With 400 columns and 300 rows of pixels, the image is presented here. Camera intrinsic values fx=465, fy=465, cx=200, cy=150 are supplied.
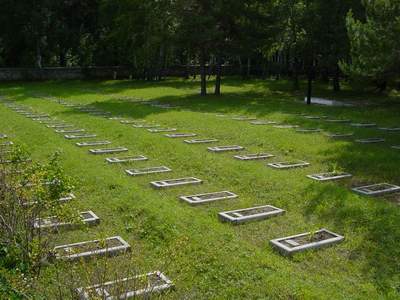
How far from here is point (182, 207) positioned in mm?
5438

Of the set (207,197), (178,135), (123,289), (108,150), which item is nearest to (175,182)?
(207,197)

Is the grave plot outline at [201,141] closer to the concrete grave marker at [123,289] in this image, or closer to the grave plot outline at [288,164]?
the grave plot outline at [288,164]

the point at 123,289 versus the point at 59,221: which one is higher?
the point at 123,289

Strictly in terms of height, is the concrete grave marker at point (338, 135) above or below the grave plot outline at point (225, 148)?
above

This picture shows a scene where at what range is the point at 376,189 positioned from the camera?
20.0ft

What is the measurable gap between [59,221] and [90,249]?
66cm

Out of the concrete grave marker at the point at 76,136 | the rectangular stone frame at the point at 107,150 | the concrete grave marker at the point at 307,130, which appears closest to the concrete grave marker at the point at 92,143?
the rectangular stone frame at the point at 107,150

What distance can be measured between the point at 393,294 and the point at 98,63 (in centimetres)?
2863

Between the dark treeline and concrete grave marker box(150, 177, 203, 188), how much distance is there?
16.7 feet

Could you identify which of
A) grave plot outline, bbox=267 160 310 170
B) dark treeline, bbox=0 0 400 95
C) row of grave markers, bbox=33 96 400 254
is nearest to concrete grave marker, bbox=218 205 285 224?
row of grave markers, bbox=33 96 400 254

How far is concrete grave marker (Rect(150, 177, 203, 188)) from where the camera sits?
627 cm

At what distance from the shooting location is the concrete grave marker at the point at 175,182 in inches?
247

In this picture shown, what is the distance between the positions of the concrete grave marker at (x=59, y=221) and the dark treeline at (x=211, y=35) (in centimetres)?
685

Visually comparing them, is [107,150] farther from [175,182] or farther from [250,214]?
[250,214]
